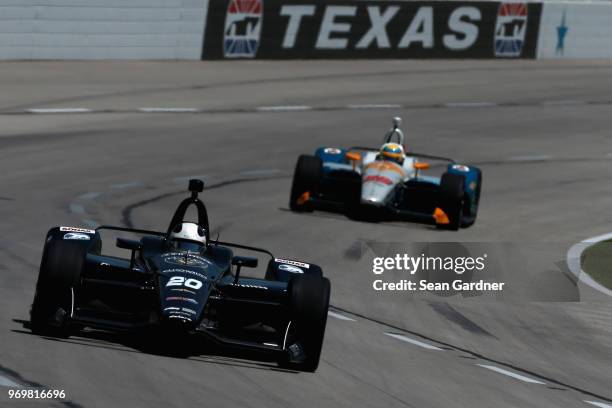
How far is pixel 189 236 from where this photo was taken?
1223 cm

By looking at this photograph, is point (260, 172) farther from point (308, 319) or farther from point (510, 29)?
point (510, 29)

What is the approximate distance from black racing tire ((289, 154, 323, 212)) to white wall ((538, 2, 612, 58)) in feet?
76.3

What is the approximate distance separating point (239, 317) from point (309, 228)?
753cm

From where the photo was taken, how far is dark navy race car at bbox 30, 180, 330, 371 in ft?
36.3

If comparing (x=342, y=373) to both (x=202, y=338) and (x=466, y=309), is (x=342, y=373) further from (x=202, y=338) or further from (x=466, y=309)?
(x=466, y=309)

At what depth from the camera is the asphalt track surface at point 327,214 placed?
10.9 meters

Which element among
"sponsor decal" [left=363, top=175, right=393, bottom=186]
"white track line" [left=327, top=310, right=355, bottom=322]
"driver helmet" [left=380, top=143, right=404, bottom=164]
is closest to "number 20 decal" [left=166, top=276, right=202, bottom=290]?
"white track line" [left=327, top=310, right=355, bottom=322]

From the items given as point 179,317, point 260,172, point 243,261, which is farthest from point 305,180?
point 179,317

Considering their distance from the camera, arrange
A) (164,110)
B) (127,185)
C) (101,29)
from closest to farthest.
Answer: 1. (127,185)
2. (164,110)
3. (101,29)

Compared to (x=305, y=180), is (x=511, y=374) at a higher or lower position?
lower

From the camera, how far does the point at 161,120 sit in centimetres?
2903

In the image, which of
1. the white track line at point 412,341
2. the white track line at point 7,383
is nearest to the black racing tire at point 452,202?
the white track line at point 412,341

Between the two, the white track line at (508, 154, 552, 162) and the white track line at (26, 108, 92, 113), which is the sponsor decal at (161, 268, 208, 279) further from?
the white track line at (26, 108, 92, 113)

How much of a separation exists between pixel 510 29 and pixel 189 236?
31036mm
